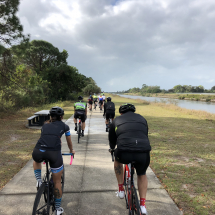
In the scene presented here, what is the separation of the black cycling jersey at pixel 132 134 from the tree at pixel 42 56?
36.1 metres

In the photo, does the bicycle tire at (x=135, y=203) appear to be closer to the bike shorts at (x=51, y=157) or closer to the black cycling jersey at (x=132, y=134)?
the black cycling jersey at (x=132, y=134)

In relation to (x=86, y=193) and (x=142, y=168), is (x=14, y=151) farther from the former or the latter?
(x=142, y=168)

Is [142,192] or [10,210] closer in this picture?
[142,192]

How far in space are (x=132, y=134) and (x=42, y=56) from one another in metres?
39.1

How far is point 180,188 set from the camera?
12.0 ft

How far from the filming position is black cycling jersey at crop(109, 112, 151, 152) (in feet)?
7.22

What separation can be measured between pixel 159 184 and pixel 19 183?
10.1ft

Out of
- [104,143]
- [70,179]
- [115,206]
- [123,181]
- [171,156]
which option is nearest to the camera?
[123,181]

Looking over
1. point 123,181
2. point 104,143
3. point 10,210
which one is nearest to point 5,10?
point 104,143

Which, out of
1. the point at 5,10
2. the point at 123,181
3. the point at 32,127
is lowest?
the point at 32,127

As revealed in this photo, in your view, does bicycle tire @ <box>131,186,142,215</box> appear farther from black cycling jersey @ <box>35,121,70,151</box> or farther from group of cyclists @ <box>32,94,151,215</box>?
black cycling jersey @ <box>35,121,70,151</box>

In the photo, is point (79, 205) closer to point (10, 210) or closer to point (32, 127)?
point (10, 210)

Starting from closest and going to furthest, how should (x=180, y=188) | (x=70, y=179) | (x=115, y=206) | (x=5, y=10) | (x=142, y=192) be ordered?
1. (x=142, y=192)
2. (x=115, y=206)
3. (x=180, y=188)
4. (x=70, y=179)
5. (x=5, y=10)

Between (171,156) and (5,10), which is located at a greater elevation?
(5,10)
